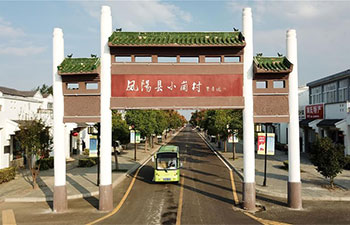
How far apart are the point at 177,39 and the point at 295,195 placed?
9.95m

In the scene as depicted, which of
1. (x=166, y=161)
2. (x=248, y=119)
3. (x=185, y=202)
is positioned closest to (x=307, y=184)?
(x=248, y=119)

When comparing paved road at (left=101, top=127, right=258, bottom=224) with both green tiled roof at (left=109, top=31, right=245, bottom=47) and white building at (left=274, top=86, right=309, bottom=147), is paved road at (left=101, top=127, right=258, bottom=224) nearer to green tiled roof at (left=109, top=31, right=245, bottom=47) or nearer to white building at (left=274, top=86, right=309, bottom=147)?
green tiled roof at (left=109, top=31, right=245, bottom=47)

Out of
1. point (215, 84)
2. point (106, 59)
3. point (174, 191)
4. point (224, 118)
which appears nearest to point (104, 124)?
point (106, 59)

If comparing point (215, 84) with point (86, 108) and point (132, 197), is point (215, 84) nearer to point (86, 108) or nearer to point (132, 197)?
point (86, 108)

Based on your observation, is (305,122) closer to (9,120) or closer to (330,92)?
(330,92)

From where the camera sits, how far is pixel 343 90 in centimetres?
2897

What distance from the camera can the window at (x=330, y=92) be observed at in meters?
30.7

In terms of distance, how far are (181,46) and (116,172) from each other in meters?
14.9

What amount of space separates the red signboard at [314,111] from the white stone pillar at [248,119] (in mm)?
21407

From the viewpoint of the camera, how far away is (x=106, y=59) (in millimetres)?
14219

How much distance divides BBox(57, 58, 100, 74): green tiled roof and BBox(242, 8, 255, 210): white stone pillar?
763 cm

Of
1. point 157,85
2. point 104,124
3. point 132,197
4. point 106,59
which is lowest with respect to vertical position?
point 132,197

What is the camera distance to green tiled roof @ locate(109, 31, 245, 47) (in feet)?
46.0

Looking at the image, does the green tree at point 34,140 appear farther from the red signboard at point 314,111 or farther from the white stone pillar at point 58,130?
the red signboard at point 314,111
